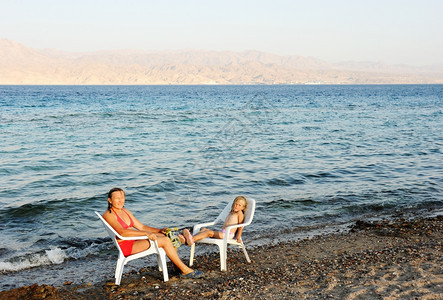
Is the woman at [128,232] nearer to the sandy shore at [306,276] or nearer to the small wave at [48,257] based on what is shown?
the sandy shore at [306,276]

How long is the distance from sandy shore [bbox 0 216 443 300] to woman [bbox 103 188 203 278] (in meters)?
0.22

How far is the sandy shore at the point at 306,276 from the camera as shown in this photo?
5316 mm

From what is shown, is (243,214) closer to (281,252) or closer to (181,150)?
(281,252)

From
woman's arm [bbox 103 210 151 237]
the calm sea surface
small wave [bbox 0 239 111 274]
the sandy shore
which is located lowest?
the calm sea surface

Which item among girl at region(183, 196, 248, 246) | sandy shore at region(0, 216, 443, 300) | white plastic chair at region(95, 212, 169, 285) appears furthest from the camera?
girl at region(183, 196, 248, 246)

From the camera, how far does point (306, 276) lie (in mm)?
5977

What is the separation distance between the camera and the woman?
5883mm

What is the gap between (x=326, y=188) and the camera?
12523 mm

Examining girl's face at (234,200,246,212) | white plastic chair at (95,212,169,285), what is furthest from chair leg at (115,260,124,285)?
girl's face at (234,200,246,212)

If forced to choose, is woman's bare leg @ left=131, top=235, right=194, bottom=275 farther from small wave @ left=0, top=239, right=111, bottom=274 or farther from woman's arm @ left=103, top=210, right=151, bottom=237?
small wave @ left=0, top=239, right=111, bottom=274

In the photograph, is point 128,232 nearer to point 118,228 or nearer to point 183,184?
point 118,228

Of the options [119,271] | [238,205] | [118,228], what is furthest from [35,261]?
[238,205]

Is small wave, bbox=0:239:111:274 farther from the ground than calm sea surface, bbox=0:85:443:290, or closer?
farther from the ground

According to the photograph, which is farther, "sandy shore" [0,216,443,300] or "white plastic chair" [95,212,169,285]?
"white plastic chair" [95,212,169,285]
